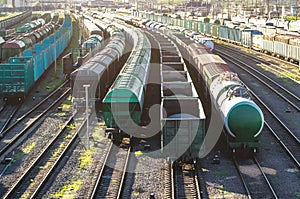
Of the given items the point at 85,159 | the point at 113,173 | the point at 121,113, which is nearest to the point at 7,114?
the point at 121,113

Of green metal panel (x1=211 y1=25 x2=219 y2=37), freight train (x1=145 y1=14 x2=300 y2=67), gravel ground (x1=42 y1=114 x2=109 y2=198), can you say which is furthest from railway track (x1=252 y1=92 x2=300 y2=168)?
green metal panel (x1=211 y1=25 x2=219 y2=37)

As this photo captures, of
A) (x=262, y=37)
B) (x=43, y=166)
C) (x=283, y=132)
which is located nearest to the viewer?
(x=43, y=166)

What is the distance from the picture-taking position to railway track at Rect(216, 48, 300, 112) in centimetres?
2912

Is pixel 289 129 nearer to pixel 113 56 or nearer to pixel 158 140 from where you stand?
pixel 158 140

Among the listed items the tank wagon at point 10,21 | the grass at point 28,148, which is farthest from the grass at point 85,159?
the tank wagon at point 10,21

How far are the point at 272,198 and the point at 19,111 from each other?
17.8 metres

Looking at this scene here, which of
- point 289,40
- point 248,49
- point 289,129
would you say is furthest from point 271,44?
point 289,129

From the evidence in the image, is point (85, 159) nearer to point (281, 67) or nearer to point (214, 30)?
point (281, 67)

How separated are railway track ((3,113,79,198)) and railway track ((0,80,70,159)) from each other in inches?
70.0

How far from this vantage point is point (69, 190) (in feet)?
53.4

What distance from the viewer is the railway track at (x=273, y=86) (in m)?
29.1

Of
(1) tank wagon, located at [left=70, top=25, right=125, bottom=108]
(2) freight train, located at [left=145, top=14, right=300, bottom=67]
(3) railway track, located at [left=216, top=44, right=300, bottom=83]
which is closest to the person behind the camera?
(1) tank wagon, located at [left=70, top=25, right=125, bottom=108]

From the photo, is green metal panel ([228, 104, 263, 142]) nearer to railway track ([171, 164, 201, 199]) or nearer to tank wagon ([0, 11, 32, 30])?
railway track ([171, 164, 201, 199])

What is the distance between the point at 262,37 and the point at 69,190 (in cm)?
4376
